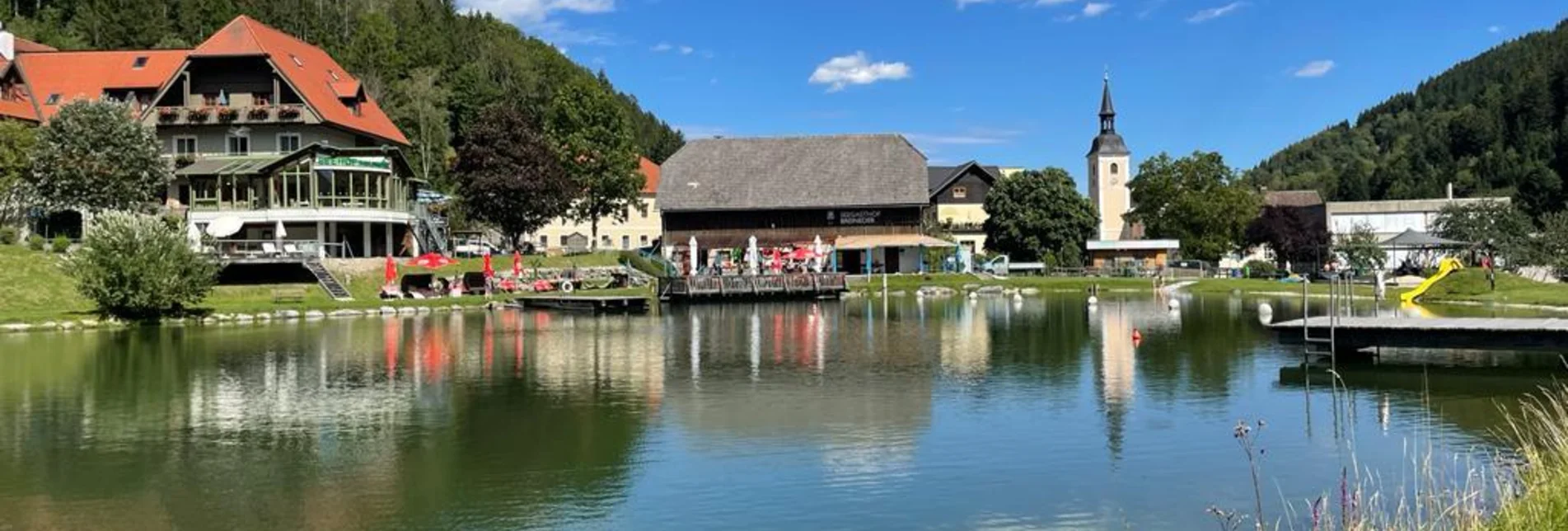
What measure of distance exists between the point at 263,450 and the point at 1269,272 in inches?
2600

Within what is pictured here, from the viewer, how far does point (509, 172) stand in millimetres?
61719

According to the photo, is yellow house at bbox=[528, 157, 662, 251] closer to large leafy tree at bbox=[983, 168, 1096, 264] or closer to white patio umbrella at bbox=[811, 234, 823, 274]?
white patio umbrella at bbox=[811, 234, 823, 274]

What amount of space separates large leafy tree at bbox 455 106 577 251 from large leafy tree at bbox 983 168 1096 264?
99.9 feet

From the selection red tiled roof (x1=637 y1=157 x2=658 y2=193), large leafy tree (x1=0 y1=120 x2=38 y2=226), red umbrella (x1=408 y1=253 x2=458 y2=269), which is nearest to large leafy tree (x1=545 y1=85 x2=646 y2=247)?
red umbrella (x1=408 y1=253 x2=458 y2=269)

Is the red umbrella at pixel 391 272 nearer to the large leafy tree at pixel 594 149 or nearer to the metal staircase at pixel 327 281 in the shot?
the metal staircase at pixel 327 281

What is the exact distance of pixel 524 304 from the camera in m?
51.4

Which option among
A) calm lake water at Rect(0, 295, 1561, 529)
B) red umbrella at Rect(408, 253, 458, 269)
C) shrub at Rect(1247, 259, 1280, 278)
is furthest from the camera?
shrub at Rect(1247, 259, 1280, 278)

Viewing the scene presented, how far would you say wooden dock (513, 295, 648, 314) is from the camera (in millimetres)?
48406

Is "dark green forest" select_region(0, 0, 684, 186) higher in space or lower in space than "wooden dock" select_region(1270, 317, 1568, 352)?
higher

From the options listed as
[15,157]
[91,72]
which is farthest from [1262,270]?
[91,72]

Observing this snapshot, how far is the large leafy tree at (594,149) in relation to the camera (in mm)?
69875

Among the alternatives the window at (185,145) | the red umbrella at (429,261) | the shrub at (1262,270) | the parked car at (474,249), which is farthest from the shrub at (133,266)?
the shrub at (1262,270)

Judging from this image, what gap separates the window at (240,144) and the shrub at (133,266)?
20518 millimetres

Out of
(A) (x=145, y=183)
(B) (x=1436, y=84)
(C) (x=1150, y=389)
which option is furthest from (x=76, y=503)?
(B) (x=1436, y=84)
